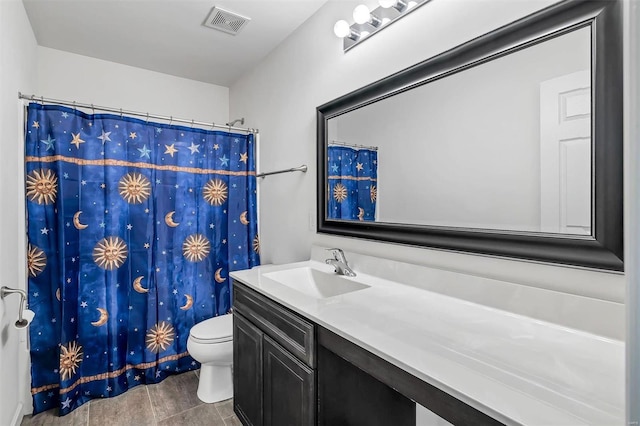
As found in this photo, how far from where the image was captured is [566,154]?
39.4 inches

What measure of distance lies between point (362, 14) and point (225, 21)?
40.8 inches

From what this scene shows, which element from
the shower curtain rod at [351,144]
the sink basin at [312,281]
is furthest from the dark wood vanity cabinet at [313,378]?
the shower curtain rod at [351,144]

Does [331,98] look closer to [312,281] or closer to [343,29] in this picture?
[343,29]

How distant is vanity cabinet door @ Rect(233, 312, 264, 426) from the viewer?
154cm

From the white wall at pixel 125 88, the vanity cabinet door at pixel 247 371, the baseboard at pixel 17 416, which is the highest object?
the white wall at pixel 125 88

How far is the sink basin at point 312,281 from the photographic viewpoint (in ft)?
5.52

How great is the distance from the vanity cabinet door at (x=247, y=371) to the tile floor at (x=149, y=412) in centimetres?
21

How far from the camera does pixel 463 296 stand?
4.09 ft

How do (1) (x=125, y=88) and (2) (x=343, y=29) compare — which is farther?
(1) (x=125, y=88)

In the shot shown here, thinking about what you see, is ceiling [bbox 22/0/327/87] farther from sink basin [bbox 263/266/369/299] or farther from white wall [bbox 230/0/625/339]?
sink basin [bbox 263/266/369/299]

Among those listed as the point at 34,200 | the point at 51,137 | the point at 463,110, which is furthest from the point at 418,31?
the point at 34,200

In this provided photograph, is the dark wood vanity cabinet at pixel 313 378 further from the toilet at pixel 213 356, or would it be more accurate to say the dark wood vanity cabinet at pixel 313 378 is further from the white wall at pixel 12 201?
the white wall at pixel 12 201

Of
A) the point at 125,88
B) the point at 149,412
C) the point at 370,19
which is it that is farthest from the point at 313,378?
the point at 125,88

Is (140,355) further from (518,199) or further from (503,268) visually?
(518,199)
